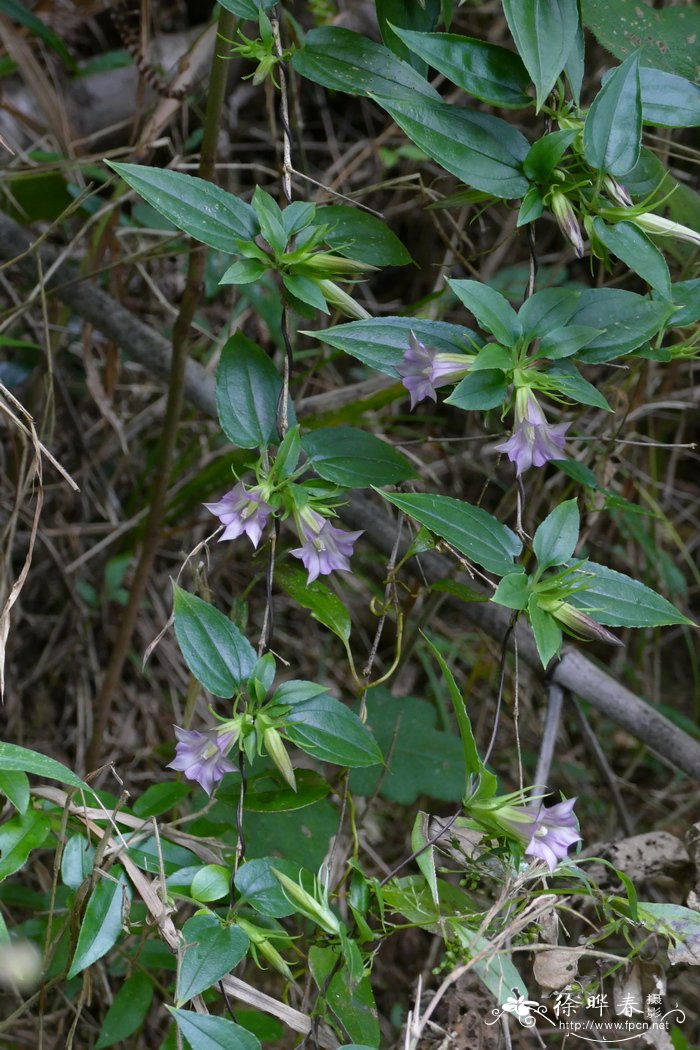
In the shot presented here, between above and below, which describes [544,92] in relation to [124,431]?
above

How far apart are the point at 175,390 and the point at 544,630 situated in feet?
2.12

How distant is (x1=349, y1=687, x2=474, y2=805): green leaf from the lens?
140 cm

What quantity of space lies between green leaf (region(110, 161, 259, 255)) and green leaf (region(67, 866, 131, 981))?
57 cm

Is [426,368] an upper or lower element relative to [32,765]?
upper

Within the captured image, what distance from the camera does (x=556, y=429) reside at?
32.0 inches

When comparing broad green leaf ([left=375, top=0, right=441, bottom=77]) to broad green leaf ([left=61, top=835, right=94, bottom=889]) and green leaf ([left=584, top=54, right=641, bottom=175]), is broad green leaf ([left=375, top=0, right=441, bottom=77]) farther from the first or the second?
broad green leaf ([left=61, top=835, right=94, bottom=889])

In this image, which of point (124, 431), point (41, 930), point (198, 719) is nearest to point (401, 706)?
point (198, 719)

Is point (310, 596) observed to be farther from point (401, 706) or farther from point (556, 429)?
point (401, 706)

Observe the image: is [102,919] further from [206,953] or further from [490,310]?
[490,310]

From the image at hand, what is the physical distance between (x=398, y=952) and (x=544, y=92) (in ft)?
4.41

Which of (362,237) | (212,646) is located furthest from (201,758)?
(362,237)

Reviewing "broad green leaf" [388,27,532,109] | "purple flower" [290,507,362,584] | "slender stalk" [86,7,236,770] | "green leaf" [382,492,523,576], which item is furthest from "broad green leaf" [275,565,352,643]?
"broad green leaf" [388,27,532,109]

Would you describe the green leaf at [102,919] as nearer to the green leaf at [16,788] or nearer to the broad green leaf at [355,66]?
the green leaf at [16,788]

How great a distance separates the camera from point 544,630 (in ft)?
2.62
